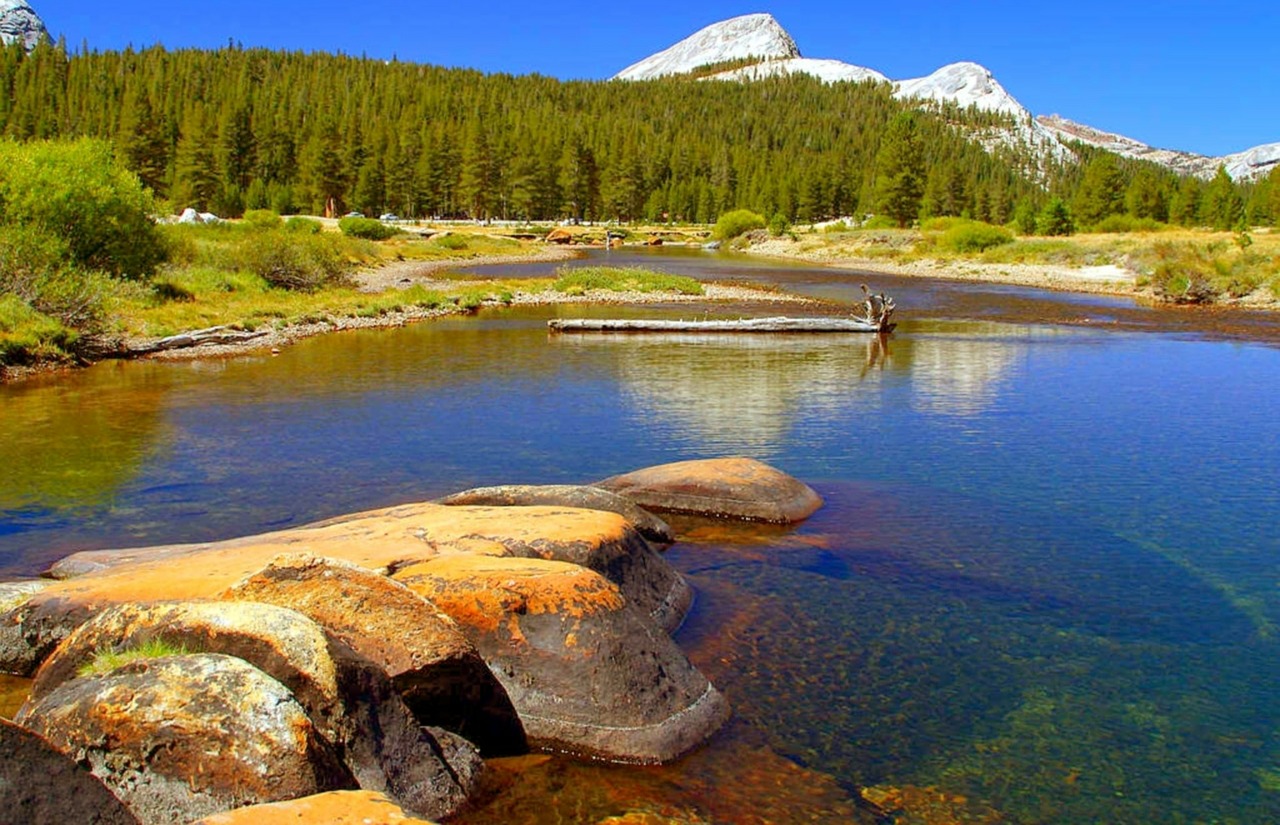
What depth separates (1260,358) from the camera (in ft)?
101

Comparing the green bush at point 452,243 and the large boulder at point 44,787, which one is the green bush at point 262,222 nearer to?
the green bush at point 452,243

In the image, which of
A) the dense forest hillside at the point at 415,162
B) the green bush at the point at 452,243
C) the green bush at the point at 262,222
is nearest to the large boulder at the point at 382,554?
the green bush at the point at 262,222

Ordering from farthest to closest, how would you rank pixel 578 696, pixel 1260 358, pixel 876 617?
1. pixel 1260 358
2. pixel 876 617
3. pixel 578 696

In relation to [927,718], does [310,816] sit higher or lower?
higher

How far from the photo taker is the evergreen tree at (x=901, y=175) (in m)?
122

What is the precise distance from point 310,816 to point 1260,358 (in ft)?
109

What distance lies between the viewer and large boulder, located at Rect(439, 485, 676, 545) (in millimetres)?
12672

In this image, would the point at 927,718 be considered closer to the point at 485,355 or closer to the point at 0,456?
the point at 0,456

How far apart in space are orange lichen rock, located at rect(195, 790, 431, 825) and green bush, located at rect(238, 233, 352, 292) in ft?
Answer: 139

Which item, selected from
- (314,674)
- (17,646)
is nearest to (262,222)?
(17,646)

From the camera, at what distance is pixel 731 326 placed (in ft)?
119

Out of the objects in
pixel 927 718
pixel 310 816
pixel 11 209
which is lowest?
pixel 927 718

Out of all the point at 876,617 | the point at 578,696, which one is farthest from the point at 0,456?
the point at 876,617

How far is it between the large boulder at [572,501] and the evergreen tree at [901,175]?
4584 inches
